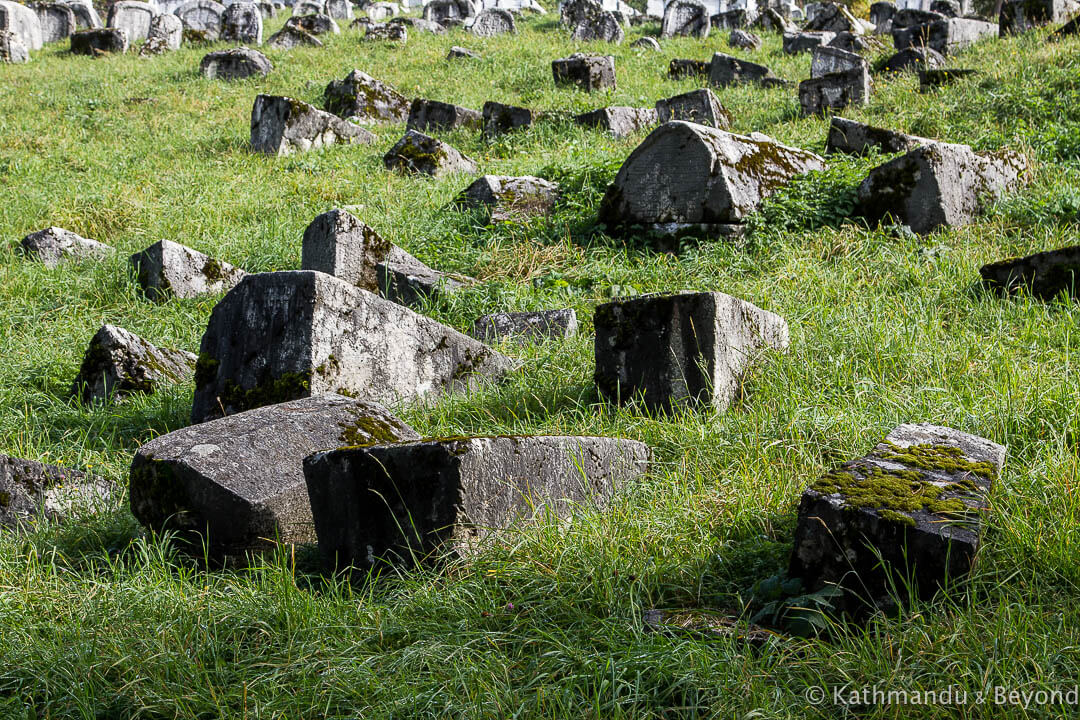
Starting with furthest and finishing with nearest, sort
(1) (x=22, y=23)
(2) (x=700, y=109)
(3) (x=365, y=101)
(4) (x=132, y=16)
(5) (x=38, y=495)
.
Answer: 1. (4) (x=132, y=16)
2. (1) (x=22, y=23)
3. (3) (x=365, y=101)
4. (2) (x=700, y=109)
5. (5) (x=38, y=495)

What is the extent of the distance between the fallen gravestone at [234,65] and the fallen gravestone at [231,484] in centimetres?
1466

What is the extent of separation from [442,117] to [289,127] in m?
2.19

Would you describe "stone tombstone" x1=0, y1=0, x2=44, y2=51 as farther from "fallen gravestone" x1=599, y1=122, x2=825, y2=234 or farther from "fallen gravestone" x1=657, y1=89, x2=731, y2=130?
"fallen gravestone" x1=599, y1=122, x2=825, y2=234

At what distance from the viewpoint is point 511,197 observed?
7801mm

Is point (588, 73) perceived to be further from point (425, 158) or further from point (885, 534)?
point (885, 534)

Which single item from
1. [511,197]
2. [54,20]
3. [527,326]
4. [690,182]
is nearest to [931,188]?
[690,182]

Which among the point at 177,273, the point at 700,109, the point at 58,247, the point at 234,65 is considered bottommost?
the point at 177,273

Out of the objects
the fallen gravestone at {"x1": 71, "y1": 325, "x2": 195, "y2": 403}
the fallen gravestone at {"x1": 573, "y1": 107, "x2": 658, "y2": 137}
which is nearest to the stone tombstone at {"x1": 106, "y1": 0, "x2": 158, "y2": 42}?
the fallen gravestone at {"x1": 573, "y1": 107, "x2": 658, "y2": 137}

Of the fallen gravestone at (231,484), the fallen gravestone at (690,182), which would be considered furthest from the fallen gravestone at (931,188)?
the fallen gravestone at (231,484)

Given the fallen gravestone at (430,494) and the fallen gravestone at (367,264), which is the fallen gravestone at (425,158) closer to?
the fallen gravestone at (367,264)

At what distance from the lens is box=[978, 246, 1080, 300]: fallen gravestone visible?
5047mm

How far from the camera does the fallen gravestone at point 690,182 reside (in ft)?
21.6

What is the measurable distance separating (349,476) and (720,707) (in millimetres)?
1504

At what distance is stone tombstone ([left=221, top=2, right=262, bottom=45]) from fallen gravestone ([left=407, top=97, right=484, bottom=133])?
10.8 m
